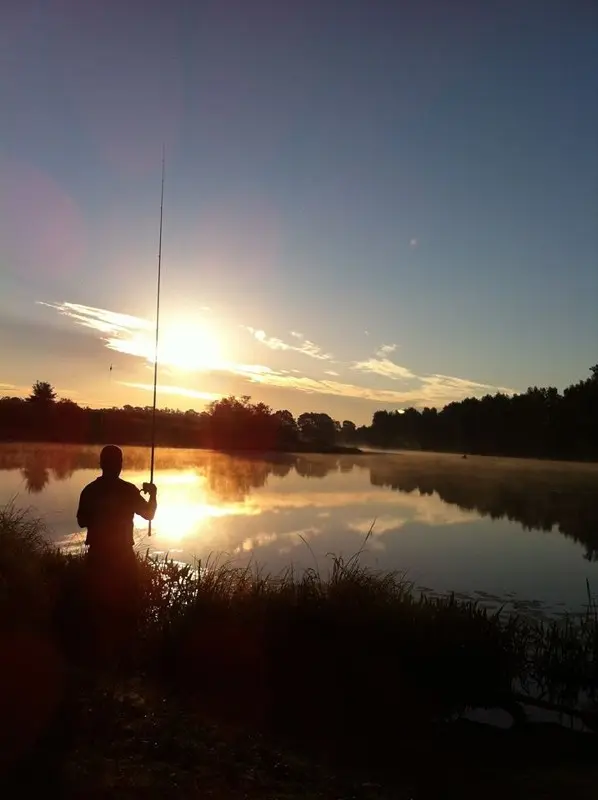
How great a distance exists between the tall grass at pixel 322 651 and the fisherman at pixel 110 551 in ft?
0.66

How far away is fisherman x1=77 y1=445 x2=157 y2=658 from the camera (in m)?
7.32

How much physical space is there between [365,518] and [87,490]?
17303mm

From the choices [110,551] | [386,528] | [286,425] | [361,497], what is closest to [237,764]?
[110,551]

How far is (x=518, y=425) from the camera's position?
115812 millimetres

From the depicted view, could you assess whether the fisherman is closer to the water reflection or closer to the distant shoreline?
the water reflection

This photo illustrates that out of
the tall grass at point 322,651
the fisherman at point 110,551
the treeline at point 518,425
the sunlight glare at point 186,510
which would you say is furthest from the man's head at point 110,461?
the treeline at point 518,425

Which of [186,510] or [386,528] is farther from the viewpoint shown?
[186,510]

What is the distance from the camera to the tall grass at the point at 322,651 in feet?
22.6

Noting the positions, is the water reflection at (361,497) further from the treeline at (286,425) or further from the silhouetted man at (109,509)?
the treeline at (286,425)

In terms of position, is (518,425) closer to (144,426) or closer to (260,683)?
(144,426)

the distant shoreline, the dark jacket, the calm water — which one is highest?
the dark jacket

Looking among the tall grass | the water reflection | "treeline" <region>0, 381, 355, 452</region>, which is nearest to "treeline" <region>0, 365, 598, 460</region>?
"treeline" <region>0, 381, 355, 452</region>

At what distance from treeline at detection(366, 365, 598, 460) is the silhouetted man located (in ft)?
313

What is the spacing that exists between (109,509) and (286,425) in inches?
4463
